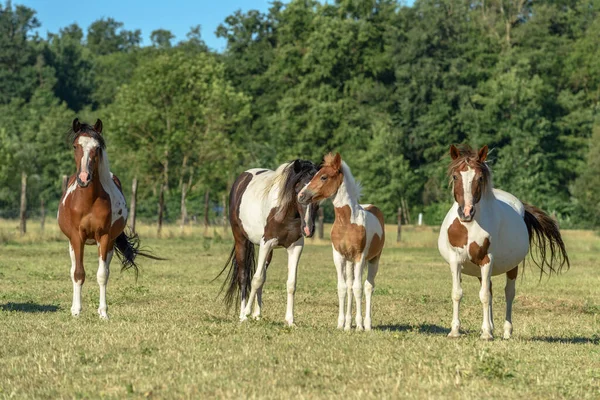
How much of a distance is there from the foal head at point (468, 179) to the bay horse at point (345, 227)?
133cm

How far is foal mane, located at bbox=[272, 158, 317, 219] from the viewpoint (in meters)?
12.6

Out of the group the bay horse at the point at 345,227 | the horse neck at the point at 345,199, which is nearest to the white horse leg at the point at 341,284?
the bay horse at the point at 345,227

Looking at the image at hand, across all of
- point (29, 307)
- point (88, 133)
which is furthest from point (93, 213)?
point (29, 307)

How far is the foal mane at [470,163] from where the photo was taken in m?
11.2

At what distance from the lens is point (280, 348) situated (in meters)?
9.62

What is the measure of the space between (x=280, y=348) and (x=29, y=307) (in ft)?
19.8

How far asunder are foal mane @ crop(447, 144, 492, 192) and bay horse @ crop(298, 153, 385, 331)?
51.6 inches

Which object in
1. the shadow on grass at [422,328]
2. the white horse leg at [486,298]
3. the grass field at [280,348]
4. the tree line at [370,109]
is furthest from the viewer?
the tree line at [370,109]

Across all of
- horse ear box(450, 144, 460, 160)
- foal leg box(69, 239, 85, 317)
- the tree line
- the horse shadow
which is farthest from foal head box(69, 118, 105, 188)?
the tree line

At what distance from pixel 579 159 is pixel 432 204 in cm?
1247

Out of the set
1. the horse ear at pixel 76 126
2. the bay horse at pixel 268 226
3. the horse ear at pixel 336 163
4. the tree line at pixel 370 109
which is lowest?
the bay horse at pixel 268 226

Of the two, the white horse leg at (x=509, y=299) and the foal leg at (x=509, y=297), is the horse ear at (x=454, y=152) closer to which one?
the foal leg at (x=509, y=297)

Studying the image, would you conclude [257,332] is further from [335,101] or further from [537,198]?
[335,101]

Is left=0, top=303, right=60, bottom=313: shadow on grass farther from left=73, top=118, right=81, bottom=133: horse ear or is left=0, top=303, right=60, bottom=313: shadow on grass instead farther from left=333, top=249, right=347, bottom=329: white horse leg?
left=333, top=249, right=347, bottom=329: white horse leg
